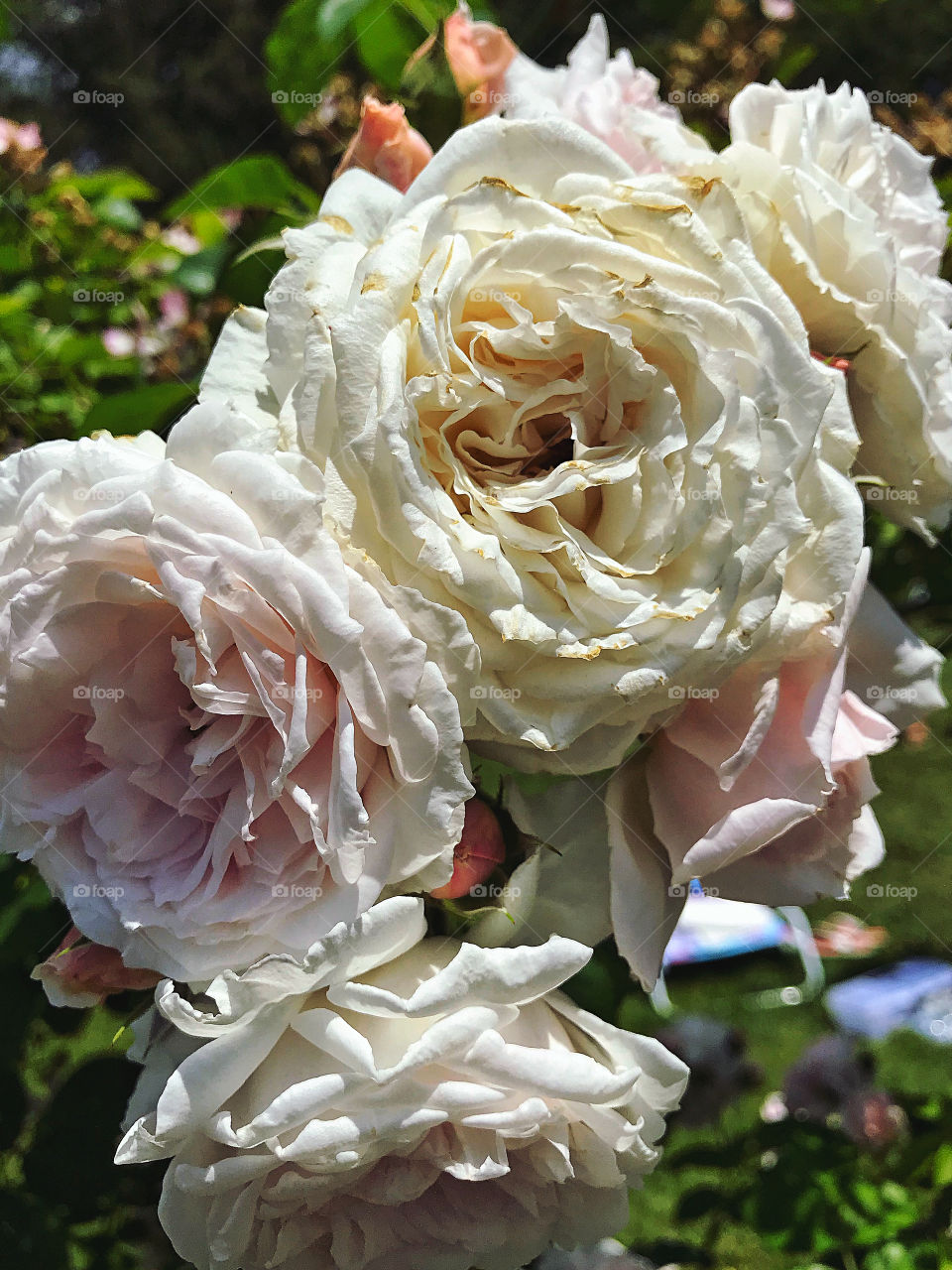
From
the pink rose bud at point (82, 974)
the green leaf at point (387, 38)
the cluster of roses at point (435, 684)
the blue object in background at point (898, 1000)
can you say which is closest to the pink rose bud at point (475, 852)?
the cluster of roses at point (435, 684)

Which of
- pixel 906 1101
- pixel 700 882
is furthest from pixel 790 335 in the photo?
pixel 906 1101

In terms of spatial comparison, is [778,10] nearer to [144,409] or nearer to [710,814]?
[144,409]

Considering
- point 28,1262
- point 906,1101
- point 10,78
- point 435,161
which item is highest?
point 435,161

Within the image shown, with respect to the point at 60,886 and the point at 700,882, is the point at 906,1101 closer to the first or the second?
the point at 700,882

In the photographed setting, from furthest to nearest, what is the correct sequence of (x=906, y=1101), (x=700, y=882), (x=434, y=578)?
(x=906, y=1101)
(x=700, y=882)
(x=434, y=578)

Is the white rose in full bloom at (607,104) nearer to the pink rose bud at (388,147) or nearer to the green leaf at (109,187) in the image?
the pink rose bud at (388,147)

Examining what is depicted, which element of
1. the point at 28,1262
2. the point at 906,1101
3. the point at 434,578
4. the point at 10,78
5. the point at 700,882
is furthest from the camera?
the point at 10,78
